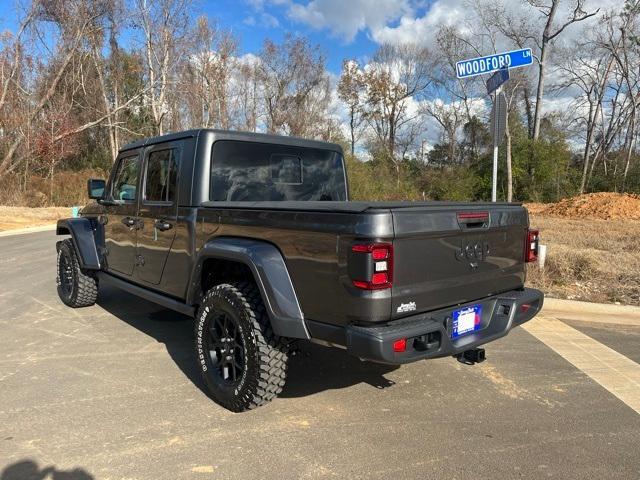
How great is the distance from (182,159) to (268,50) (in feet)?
119

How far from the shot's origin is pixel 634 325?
5578 mm

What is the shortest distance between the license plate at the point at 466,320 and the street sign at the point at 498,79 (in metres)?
4.34

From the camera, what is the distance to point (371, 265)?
104 inches

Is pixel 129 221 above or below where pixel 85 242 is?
above

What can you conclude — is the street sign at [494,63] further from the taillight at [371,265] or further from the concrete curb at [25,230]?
the concrete curb at [25,230]

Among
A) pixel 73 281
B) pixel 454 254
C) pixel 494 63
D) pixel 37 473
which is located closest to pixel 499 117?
pixel 494 63

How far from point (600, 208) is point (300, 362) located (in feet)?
66.4

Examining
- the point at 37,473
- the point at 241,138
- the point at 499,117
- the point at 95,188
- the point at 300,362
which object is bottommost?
the point at 37,473

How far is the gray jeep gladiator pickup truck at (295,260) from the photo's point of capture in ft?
9.04

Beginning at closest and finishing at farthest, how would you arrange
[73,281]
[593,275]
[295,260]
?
[295,260] → [73,281] → [593,275]

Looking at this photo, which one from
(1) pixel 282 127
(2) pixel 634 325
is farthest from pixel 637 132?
(2) pixel 634 325

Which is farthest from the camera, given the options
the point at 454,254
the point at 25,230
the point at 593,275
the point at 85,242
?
the point at 25,230

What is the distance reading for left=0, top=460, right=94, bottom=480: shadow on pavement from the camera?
2611mm

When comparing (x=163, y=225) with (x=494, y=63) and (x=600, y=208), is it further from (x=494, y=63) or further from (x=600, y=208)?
(x=600, y=208)
